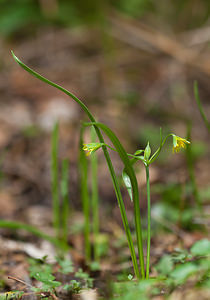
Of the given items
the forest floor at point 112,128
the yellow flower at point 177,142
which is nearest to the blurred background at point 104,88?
the forest floor at point 112,128

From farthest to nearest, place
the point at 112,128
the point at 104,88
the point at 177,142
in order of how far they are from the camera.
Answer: the point at 104,88 < the point at 112,128 < the point at 177,142

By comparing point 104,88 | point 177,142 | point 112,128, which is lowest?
point 177,142

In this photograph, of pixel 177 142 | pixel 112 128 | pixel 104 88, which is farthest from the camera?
pixel 104 88

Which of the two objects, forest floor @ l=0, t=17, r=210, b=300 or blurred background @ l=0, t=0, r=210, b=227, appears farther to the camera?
blurred background @ l=0, t=0, r=210, b=227

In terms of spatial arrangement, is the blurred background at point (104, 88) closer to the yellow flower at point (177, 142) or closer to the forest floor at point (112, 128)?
the forest floor at point (112, 128)

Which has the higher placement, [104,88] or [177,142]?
[104,88]

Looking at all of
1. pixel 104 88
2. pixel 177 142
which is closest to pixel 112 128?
pixel 104 88

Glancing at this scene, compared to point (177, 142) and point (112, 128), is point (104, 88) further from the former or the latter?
point (177, 142)

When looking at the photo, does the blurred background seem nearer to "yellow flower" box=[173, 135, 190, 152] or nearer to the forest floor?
the forest floor

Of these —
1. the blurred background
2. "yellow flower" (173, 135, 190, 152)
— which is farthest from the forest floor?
"yellow flower" (173, 135, 190, 152)
